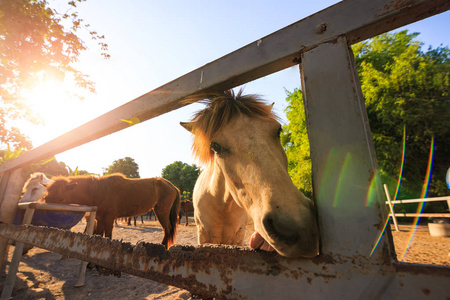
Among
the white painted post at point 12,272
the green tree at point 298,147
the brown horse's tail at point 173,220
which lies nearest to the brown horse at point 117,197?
the brown horse's tail at point 173,220

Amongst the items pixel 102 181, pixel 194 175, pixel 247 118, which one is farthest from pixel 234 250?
pixel 194 175

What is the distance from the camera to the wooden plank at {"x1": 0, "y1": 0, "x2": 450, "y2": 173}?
665mm

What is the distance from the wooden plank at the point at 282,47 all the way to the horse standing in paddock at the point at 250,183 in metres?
0.34

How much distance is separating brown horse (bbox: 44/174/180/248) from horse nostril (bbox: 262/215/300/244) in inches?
188

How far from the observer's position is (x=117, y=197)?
5.18 metres

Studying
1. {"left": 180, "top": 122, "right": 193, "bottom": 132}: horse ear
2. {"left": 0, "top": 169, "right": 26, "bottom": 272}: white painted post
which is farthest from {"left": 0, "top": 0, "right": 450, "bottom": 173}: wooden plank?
{"left": 0, "top": 169, "right": 26, "bottom": 272}: white painted post

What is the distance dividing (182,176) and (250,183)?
3588 cm

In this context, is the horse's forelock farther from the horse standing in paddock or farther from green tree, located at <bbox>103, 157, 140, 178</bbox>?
green tree, located at <bbox>103, 157, 140, 178</bbox>

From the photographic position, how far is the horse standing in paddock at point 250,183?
745mm

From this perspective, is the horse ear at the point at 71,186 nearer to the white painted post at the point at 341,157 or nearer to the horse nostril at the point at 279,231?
the horse nostril at the point at 279,231

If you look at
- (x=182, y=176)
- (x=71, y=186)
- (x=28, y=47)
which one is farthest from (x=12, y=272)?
(x=182, y=176)

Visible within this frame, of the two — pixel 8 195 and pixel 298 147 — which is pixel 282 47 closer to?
pixel 8 195

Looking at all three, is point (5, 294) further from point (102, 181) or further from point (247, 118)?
point (247, 118)

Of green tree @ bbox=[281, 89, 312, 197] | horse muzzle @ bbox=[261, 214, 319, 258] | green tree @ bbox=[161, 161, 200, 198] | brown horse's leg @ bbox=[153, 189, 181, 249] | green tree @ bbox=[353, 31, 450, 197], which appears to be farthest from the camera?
green tree @ bbox=[161, 161, 200, 198]
